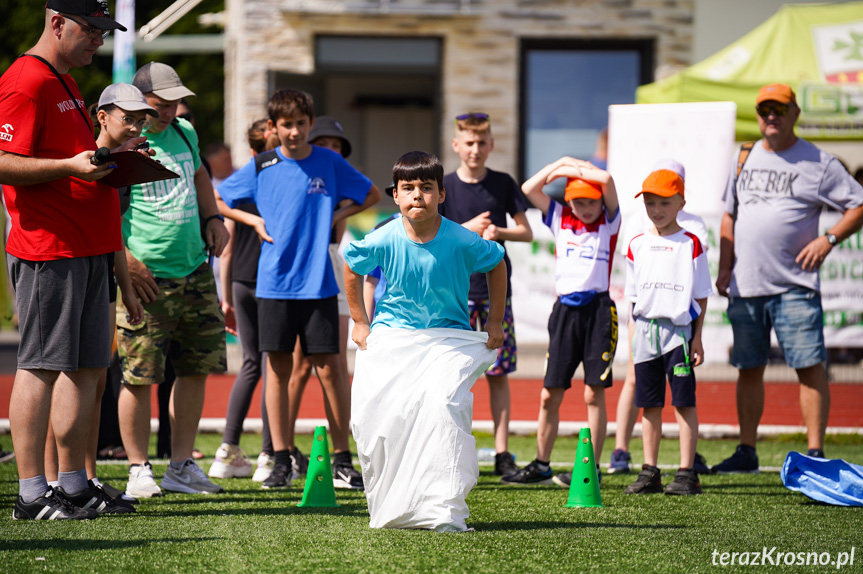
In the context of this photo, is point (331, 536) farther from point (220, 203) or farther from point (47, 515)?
point (220, 203)

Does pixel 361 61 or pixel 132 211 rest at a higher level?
pixel 361 61

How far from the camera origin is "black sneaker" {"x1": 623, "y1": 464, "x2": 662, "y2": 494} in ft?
18.1

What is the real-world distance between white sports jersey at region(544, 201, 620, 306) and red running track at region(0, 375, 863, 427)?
3210mm

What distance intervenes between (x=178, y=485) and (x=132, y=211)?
58.2 inches

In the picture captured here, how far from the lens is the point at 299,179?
5859 millimetres

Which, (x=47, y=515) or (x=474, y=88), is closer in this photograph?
(x=47, y=515)

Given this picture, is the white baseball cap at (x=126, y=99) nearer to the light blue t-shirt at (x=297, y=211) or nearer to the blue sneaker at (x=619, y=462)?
the light blue t-shirt at (x=297, y=211)

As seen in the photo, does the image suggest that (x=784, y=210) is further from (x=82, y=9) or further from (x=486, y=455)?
(x=82, y=9)

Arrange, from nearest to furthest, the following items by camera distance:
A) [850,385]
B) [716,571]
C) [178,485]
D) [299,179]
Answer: [716,571] < [178,485] < [299,179] < [850,385]

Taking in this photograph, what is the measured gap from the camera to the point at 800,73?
10672 mm

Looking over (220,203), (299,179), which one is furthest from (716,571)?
(220,203)

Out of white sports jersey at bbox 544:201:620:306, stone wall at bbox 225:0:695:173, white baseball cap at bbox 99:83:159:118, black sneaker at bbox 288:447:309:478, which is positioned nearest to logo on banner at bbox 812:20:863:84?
stone wall at bbox 225:0:695:173

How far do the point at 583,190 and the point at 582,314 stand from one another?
713mm

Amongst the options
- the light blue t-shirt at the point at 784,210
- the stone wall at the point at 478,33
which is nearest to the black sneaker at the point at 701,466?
the light blue t-shirt at the point at 784,210
